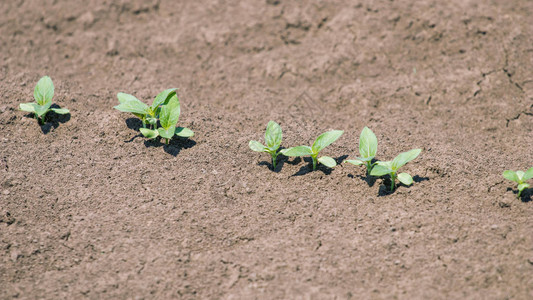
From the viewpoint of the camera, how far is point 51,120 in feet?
10.0

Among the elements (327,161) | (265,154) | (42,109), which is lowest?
(265,154)

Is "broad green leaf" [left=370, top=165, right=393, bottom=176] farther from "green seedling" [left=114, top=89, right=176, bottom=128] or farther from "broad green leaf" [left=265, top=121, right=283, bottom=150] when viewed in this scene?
"green seedling" [left=114, top=89, right=176, bottom=128]

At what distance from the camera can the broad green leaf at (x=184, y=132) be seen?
113 inches

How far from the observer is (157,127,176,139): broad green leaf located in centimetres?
280

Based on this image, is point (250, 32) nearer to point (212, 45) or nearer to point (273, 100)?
point (212, 45)

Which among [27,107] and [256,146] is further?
[27,107]

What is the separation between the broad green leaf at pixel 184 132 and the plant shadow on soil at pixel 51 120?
800 millimetres

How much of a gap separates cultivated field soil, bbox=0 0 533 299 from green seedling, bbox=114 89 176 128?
0.43ft

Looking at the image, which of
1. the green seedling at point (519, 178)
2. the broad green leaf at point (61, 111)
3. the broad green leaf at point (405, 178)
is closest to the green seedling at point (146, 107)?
the broad green leaf at point (61, 111)

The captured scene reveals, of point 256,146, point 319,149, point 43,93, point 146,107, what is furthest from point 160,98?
point 319,149

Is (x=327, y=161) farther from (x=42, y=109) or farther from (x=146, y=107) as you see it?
(x=42, y=109)

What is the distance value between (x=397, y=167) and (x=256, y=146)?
32.3 inches

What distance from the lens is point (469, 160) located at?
2.84 meters

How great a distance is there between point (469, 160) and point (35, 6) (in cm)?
393
